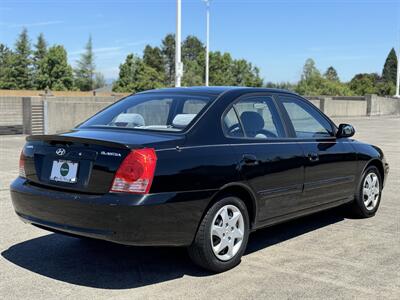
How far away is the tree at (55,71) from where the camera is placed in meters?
66.1

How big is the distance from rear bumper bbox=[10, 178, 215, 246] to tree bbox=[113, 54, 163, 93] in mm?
68751

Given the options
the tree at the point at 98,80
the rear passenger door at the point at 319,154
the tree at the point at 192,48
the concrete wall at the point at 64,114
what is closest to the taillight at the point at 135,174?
the rear passenger door at the point at 319,154

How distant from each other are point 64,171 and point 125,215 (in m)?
0.71

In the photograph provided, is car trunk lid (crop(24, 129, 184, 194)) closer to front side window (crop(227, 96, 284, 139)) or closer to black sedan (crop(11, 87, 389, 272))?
black sedan (crop(11, 87, 389, 272))

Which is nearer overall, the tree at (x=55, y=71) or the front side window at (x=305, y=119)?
the front side window at (x=305, y=119)

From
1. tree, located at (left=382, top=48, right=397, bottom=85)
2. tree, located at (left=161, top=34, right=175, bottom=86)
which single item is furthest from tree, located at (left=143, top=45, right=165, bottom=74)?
tree, located at (left=382, top=48, right=397, bottom=85)

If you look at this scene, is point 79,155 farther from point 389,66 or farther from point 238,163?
point 389,66

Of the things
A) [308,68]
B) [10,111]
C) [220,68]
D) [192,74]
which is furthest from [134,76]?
[10,111]

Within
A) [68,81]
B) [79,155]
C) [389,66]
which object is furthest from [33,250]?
[389,66]

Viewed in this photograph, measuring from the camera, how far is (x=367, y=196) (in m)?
6.79

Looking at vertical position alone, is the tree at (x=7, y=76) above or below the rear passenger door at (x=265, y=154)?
above

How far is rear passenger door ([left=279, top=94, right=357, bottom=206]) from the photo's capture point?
5.58 metres

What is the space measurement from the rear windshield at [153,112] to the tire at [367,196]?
8.78ft

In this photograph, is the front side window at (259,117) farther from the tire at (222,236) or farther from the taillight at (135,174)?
the taillight at (135,174)
